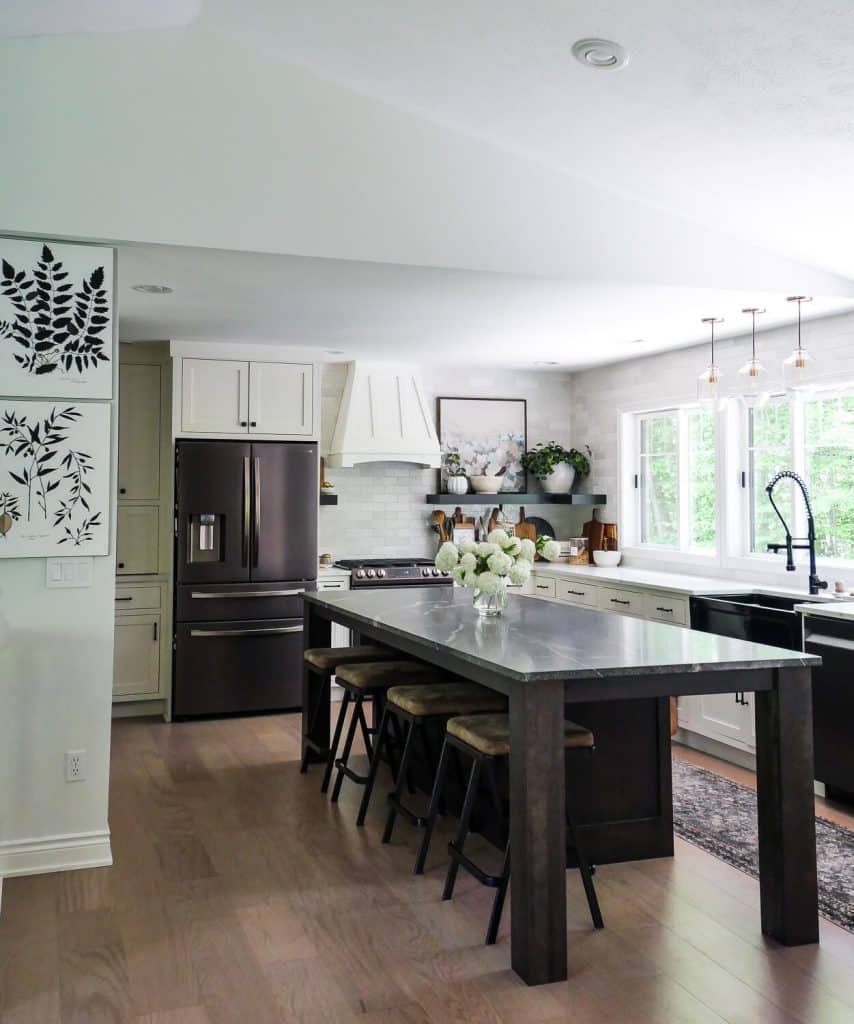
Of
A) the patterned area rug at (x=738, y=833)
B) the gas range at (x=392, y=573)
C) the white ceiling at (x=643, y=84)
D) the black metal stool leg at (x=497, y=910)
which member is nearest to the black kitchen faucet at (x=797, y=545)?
the patterned area rug at (x=738, y=833)

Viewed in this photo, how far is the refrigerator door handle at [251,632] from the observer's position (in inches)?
231

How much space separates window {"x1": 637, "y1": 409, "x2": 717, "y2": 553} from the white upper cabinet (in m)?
2.44

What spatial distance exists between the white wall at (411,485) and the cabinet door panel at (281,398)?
23.5 inches

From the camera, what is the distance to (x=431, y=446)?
678 centimetres

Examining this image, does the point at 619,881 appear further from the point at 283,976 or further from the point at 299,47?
the point at 299,47

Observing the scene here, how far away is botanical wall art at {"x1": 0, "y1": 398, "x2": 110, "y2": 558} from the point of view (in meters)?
3.48

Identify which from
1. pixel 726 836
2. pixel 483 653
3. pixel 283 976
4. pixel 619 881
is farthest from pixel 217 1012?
pixel 726 836

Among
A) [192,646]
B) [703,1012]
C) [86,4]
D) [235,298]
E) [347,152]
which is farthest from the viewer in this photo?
[192,646]

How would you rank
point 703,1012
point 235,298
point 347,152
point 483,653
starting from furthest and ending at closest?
point 235,298 → point 347,152 → point 483,653 → point 703,1012

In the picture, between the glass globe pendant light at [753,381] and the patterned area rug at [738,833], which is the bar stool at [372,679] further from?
the glass globe pendant light at [753,381]

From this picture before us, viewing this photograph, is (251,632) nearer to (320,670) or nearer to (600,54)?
(320,670)

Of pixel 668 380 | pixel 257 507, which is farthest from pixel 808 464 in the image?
pixel 257 507

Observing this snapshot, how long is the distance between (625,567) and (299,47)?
4.29 meters

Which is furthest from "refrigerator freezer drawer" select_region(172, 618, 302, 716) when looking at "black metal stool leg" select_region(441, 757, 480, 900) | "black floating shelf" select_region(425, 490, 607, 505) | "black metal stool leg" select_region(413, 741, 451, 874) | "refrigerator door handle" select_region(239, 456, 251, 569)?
"black metal stool leg" select_region(441, 757, 480, 900)
